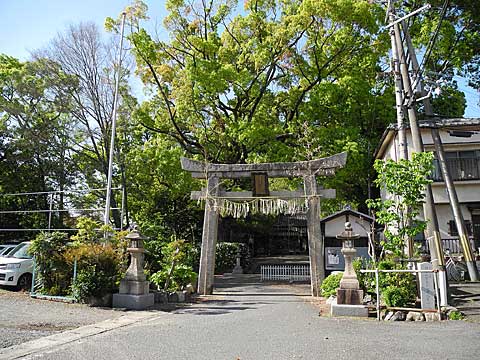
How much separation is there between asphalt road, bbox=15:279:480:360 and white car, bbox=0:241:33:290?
6342 millimetres

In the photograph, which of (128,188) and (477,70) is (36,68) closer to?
(128,188)

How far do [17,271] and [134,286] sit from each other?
5.00m

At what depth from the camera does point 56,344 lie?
661 centimetres

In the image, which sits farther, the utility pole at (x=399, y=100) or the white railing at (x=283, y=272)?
the white railing at (x=283, y=272)

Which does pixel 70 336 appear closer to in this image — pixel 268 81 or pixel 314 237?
pixel 314 237

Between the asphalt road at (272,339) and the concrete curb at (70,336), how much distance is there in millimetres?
210

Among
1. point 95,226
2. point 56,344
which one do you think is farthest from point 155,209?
point 56,344

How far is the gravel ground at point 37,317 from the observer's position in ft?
23.9

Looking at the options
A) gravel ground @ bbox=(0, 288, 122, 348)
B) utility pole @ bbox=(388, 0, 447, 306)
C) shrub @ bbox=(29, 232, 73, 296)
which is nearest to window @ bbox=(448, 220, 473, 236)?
utility pole @ bbox=(388, 0, 447, 306)

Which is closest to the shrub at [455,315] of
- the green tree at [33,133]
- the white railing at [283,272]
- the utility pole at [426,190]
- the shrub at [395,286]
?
the utility pole at [426,190]

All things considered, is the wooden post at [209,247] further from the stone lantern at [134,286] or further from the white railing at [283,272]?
the white railing at [283,272]

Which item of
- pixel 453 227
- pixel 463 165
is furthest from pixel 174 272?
pixel 463 165

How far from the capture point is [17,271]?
13148mm

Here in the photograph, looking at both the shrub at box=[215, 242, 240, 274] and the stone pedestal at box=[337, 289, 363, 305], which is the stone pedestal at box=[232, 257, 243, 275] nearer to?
the shrub at box=[215, 242, 240, 274]
